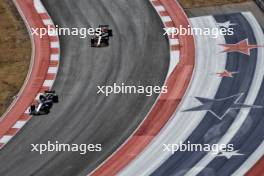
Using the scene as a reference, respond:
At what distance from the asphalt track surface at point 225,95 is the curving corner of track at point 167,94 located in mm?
1759

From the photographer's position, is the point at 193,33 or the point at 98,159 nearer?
the point at 98,159

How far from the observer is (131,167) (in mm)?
27828

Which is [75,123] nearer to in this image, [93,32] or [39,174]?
[39,174]

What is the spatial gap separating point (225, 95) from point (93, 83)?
7004mm

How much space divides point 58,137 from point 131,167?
4163mm

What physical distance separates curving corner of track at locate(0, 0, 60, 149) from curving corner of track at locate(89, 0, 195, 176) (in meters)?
5.61

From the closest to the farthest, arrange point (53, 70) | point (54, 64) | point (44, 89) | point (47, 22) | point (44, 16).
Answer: point (44, 89), point (53, 70), point (54, 64), point (47, 22), point (44, 16)

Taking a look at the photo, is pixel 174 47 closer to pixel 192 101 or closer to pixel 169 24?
pixel 169 24

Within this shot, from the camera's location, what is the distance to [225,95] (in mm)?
31797

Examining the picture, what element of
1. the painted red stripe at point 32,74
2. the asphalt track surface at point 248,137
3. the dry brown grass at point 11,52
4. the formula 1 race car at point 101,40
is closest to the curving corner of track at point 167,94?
the asphalt track surface at point 248,137

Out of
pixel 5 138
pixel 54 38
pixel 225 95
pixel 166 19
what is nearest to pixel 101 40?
pixel 54 38

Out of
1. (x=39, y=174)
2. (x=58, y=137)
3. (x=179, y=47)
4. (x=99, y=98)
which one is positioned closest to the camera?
(x=39, y=174)

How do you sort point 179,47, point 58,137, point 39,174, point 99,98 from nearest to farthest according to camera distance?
point 39,174 → point 58,137 → point 99,98 → point 179,47

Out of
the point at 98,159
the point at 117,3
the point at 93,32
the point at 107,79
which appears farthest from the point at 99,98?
the point at 117,3
